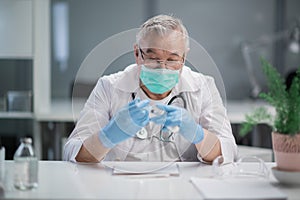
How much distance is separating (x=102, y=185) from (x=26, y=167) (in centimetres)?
21

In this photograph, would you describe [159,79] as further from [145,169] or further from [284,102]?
[284,102]

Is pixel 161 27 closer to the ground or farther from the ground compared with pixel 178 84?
farther from the ground

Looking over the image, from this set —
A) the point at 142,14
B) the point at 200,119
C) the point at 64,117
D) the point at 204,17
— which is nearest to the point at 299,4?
the point at 204,17

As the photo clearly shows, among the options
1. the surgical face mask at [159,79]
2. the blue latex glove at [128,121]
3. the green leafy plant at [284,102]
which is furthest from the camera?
the surgical face mask at [159,79]

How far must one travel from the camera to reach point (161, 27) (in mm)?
1676

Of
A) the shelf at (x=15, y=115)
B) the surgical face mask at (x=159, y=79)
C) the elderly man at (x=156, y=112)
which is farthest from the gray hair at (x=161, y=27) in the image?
the shelf at (x=15, y=115)

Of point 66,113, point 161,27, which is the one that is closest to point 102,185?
point 161,27

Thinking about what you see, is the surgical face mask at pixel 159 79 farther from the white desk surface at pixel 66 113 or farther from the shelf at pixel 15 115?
the shelf at pixel 15 115

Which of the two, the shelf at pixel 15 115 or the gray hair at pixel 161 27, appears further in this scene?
the shelf at pixel 15 115

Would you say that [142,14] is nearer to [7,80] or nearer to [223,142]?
[7,80]

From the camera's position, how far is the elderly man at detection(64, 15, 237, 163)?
155 cm

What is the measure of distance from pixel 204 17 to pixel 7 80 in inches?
66.0

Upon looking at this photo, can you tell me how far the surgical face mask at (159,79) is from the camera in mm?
1613

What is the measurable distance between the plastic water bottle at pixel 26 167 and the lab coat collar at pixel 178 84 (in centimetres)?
55
